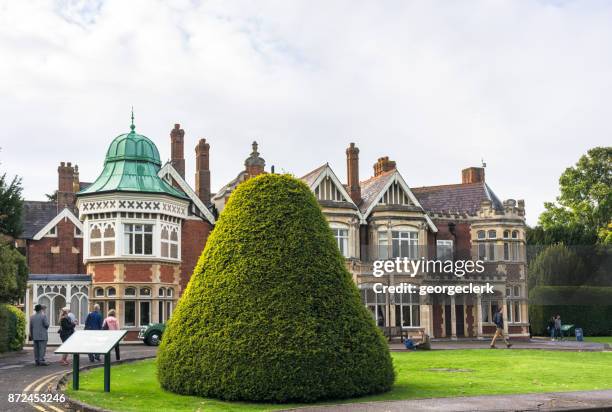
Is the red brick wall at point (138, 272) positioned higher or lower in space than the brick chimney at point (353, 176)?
lower

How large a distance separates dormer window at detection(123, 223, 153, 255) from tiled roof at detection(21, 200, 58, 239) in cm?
713

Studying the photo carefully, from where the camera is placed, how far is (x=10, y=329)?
87.6 feet

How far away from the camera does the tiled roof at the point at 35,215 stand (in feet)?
139

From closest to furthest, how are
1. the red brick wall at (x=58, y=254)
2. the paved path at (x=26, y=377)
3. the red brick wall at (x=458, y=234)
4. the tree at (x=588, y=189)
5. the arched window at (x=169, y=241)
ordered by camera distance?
1. the paved path at (x=26, y=377)
2. the arched window at (x=169, y=241)
3. the red brick wall at (x=58, y=254)
4. the red brick wall at (x=458, y=234)
5. the tree at (x=588, y=189)

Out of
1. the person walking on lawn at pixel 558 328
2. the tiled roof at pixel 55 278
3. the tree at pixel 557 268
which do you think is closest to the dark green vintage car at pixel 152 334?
the tiled roof at pixel 55 278

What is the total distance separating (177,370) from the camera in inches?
541

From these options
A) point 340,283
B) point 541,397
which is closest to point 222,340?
point 340,283

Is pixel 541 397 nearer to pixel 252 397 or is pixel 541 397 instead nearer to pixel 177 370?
pixel 252 397

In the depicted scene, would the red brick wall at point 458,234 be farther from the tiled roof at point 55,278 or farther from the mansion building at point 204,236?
the tiled roof at point 55,278

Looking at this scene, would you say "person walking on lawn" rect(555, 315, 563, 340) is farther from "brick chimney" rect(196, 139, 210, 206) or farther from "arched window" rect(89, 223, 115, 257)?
"arched window" rect(89, 223, 115, 257)

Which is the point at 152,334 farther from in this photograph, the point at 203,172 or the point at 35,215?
the point at 35,215

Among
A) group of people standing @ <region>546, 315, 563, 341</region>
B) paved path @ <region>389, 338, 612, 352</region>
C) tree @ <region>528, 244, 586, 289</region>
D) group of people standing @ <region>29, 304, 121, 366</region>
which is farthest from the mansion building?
group of people standing @ <region>29, 304, 121, 366</region>

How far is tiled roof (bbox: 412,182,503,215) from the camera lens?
47.1m

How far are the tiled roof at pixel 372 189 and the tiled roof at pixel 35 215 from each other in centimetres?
1788
